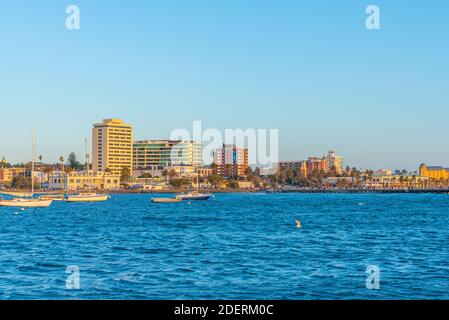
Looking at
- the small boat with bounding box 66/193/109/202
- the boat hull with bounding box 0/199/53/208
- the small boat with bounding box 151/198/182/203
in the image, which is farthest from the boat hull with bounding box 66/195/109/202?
the boat hull with bounding box 0/199/53/208

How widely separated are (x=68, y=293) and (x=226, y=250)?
17663 millimetres

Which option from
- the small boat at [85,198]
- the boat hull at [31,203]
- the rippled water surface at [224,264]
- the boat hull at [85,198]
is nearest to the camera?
the rippled water surface at [224,264]

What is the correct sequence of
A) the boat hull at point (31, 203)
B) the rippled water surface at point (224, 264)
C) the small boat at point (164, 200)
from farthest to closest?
the small boat at point (164, 200)
the boat hull at point (31, 203)
the rippled water surface at point (224, 264)

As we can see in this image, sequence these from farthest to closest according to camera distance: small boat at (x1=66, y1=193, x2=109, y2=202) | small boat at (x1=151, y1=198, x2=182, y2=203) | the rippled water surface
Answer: small boat at (x1=151, y1=198, x2=182, y2=203) → small boat at (x1=66, y1=193, x2=109, y2=202) → the rippled water surface

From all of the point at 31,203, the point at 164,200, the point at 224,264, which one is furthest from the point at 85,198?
the point at 224,264

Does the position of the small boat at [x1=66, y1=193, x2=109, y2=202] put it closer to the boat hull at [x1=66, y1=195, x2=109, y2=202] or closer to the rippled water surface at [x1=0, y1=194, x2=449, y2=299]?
the boat hull at [x1=66, y1=195, x2=109, y2=202]

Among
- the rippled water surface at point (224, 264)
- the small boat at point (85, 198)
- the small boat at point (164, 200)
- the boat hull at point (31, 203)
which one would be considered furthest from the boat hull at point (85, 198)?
the rippled water surface at point (224, 264)

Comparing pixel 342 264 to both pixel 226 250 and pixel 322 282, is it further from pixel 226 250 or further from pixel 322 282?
pixel 226 250

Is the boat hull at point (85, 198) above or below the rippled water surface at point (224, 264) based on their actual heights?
below

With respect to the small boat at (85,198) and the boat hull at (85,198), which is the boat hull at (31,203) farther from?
the small boat at (85,198)

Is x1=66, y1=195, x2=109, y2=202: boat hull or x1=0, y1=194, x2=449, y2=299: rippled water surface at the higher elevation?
x1=0, y1=194, x2=449, y2=299: rippled water surface

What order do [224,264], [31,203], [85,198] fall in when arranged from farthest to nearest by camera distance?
[85,198] → [31,203] → [224,264]

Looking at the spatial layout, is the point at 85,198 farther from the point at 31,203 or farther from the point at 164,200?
the point at 31,203
